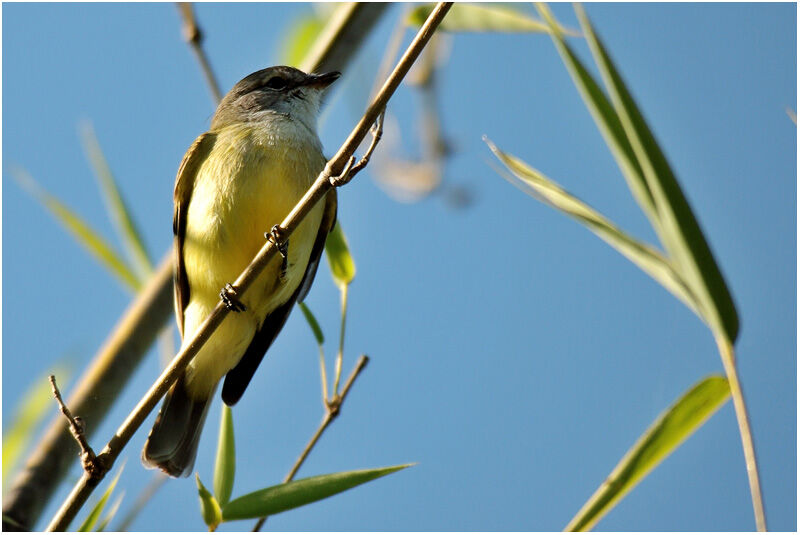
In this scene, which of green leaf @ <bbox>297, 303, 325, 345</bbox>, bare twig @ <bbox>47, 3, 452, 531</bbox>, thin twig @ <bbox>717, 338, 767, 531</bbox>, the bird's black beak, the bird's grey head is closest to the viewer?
thin twig @ <bbox>717, 338, 767, 531</bbox>

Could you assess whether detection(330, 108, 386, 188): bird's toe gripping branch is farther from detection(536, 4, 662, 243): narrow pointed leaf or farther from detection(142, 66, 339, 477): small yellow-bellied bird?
detection(142, 66, 339, 477): small yellow-bellied bird

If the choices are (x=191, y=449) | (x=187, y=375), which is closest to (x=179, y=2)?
(x=187, y=375)

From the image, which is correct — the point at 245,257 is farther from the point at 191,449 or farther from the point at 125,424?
the point at 125,424

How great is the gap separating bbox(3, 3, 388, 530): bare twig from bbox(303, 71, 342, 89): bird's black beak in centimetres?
23

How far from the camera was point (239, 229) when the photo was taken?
310cm

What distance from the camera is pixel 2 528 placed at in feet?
8.41

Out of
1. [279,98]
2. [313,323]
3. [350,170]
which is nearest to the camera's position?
[350,170]

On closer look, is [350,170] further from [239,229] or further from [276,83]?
[276,83]

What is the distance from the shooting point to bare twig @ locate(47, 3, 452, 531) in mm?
1852

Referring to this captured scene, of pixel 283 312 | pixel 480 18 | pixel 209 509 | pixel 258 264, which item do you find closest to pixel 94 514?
pixel 209 509

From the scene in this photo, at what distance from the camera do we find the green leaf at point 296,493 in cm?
222

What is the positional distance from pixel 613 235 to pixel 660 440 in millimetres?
517

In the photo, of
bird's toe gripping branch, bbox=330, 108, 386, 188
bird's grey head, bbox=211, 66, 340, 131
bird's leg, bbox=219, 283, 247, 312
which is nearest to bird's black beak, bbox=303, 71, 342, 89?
bird's grey head, bbox=211, 66, 340, 131

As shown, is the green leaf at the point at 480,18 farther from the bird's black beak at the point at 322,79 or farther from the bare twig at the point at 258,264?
the bare twig at the point at 258,264
